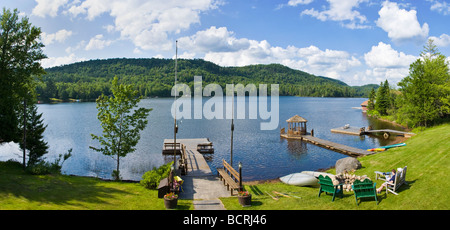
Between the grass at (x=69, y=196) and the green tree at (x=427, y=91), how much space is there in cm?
4003

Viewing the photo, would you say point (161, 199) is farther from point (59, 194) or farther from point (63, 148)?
point (63, 148)

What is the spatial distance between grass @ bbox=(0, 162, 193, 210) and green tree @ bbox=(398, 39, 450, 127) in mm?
40025

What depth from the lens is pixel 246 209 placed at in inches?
475

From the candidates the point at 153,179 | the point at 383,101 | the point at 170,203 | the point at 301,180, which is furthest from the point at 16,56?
the point at 383,101

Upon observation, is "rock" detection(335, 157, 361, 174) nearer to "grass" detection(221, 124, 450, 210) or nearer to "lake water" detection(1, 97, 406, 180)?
"grass" detection(221, 124, 450, 210)

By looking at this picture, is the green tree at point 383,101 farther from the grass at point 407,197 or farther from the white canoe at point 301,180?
the white canoe at point 301,180

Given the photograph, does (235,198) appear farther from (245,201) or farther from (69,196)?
(69,196)

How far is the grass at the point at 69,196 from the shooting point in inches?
469

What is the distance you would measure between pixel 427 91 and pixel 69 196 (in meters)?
45.2

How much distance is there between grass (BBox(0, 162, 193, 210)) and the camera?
39.1 ft

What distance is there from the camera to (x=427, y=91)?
129 ft

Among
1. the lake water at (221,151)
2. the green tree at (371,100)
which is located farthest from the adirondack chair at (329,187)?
the green tree at (371,100)

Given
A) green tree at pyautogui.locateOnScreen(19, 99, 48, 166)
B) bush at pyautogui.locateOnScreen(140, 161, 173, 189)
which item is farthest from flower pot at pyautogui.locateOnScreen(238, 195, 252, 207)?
green tree at pyautogui.locateOnScreen(19, 99, 48, 166)

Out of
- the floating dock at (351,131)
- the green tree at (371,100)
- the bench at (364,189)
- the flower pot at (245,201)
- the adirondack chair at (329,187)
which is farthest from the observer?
the green tree at (371,100)
